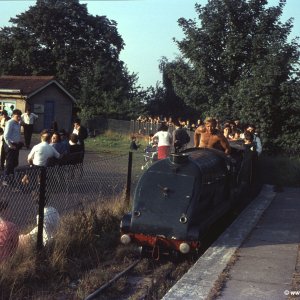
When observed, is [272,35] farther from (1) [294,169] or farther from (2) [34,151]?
(2) [34,151]

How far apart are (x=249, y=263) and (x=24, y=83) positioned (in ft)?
99.7

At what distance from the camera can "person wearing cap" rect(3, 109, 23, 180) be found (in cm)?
1269

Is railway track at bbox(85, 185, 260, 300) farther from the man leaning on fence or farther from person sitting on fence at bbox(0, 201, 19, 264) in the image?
the man leaning on fence

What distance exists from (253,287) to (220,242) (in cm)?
195

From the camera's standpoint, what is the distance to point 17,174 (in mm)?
6422

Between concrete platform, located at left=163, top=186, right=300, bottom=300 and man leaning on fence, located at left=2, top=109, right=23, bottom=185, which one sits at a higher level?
man leaning on fence, located at left=2, top=109, right=23, bottom=185

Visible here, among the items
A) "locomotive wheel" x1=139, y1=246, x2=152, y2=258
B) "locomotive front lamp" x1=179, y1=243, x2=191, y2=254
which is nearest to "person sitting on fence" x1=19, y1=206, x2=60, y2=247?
"locomotive wheel" x1=139, y1=246, x2=152, y2=258

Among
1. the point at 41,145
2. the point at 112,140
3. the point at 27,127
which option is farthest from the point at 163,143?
the point at 112,140

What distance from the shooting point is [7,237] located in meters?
6.35

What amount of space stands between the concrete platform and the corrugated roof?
25781 mm

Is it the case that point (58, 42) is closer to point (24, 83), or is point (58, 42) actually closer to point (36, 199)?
point (24, 83)

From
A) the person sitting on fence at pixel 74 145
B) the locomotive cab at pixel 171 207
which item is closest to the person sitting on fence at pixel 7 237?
the locomotive cab at pixel 171 207

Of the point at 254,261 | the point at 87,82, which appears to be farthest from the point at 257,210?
the point at 87,82

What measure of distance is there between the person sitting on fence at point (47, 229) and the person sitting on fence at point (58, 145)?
4350 mm
